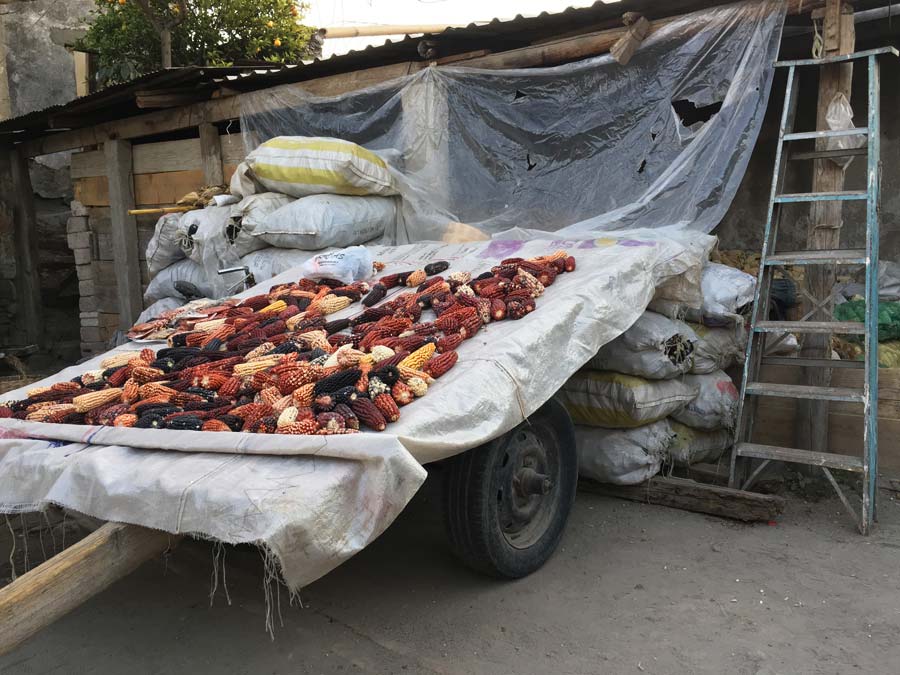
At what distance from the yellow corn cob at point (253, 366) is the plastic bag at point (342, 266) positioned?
5.47ft

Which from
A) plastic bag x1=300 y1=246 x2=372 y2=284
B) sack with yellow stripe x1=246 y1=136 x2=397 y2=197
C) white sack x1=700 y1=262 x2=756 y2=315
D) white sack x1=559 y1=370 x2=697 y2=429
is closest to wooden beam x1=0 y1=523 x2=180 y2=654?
white sack x1=559 y1=370 x2=697 y2=429

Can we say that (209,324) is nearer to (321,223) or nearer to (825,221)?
(321,223)

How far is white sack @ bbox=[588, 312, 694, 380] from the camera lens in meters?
4.08

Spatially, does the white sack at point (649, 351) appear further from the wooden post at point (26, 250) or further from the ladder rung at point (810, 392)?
the wooden post at point (26, 250)

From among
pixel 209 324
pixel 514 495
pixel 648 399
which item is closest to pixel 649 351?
pixel 648 399

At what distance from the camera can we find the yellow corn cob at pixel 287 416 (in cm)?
249

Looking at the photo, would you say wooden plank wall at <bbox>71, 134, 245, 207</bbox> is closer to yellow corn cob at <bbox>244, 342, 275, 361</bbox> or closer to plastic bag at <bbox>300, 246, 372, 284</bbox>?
plastic bag at <bbox>300, 246, 372, 284</bbox>

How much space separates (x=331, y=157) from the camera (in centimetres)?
570

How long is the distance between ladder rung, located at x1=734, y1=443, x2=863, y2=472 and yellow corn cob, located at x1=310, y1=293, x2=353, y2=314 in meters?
2.49

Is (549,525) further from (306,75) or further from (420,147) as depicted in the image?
(306,75)

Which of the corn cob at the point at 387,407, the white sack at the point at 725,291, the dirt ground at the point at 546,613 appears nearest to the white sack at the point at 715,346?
the white sack at the point at 725,291

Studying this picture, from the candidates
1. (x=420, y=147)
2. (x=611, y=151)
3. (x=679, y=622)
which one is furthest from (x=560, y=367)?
(x=420, y=147)

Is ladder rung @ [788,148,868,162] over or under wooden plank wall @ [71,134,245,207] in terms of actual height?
under

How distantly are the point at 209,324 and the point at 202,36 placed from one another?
26.4 ft
